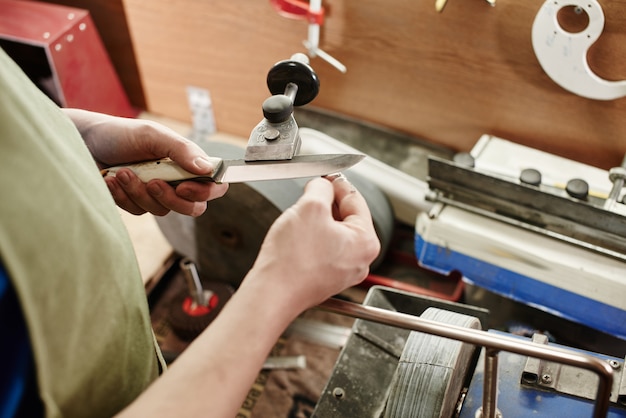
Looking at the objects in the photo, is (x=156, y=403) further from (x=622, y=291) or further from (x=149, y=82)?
(x=149, y=82)

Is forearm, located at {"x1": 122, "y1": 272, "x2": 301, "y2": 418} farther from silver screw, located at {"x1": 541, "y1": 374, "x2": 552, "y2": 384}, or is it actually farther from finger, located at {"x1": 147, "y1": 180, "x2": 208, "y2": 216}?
silver screw, located at {"x1": 541, "y1": 374, "x2": 552, "y2": 384}

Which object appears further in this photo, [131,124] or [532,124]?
[532,124]

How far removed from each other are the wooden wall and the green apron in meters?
1.12

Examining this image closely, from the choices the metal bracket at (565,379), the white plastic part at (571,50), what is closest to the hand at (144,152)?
the metal bracket at (565,379)

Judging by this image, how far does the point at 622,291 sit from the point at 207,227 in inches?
43.6

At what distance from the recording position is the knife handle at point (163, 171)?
0.87 m

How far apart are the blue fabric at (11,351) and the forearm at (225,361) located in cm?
10

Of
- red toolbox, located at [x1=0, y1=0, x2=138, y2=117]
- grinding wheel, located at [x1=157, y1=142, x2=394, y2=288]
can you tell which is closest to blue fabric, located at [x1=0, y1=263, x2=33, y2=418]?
grinding wheel, located at [x1=157, y1=142, x2=394, y2=288]

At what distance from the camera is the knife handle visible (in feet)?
2.87

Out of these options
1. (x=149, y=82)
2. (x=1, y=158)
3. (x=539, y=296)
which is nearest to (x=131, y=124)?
(x=1, y=158)

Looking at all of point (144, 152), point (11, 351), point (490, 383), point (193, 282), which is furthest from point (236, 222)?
point (11, 351)

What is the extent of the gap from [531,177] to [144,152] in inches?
35.7

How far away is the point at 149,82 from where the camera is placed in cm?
212

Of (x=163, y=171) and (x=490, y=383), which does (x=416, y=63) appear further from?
(x=490, y=383)
